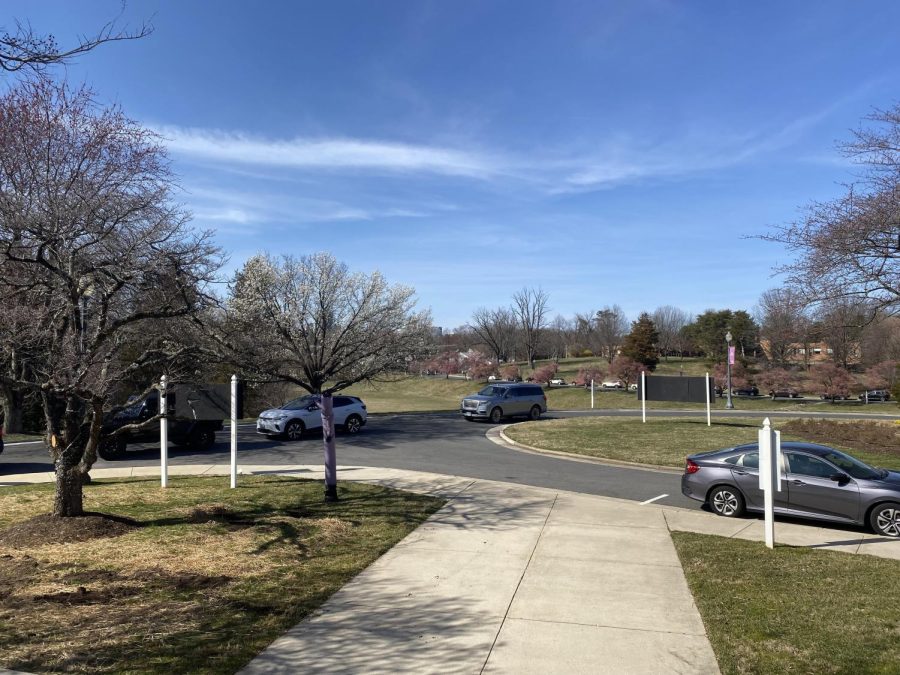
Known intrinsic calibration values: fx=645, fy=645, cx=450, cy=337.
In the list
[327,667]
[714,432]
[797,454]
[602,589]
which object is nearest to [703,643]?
[602,589]

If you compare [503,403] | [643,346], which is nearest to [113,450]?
[503,403]

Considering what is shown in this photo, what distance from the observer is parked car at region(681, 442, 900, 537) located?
970 centimetres

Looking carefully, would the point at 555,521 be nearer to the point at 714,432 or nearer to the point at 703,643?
the point at 703,643

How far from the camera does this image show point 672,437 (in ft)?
72.0

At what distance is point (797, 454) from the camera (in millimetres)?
10570

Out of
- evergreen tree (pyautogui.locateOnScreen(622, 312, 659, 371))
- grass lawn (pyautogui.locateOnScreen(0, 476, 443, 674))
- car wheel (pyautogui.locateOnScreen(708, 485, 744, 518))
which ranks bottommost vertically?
car wheel (pyautogui.locateOnScreen(708, 485, 744, 518))

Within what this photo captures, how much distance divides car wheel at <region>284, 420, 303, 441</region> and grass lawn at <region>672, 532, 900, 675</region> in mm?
15317

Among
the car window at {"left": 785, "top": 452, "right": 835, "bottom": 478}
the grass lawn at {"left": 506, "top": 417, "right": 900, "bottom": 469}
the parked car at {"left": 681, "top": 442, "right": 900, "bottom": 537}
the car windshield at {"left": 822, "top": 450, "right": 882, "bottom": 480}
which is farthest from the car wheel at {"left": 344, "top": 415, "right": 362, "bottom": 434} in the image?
the car windshield at {"left": 822, "top": 450, "right": 882, "bottom": 480}

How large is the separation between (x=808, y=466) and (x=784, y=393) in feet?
152

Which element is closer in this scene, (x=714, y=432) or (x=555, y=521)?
(x=555, y=521)

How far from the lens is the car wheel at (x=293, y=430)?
21625 millimetres

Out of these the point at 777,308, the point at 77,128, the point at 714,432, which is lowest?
the point at 714,432

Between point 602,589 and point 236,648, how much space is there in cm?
376

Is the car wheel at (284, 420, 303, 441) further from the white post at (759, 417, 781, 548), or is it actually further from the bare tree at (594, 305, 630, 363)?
the bare tree at (594, 305, 630, 363)
